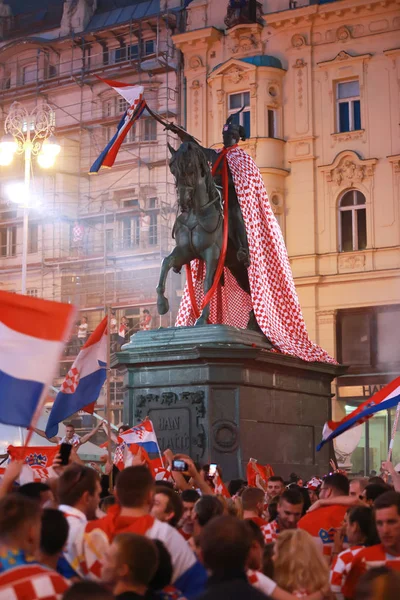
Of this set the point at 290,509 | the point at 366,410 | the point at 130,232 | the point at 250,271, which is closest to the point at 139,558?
the point at 290,509

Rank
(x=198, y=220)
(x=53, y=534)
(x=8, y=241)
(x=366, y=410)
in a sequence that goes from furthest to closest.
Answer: (x=8, y=241), (x=198, y=220), (x=366, y=410), (x=53, y=534)

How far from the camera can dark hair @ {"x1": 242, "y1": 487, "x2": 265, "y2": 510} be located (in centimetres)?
732

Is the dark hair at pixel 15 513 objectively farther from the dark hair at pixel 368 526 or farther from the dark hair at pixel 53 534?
Result: the dark hair at pixel 368 526

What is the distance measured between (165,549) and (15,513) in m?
0.67

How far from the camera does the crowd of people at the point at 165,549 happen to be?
3.99m

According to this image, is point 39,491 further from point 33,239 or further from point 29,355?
point 33,239

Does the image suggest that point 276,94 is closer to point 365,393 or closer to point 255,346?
point 365,393

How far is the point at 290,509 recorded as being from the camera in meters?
7.06

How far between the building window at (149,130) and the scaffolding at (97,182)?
37 mm

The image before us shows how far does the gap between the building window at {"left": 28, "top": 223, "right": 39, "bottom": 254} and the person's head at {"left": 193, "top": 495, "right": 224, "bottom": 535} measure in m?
36.3

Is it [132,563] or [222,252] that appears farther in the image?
[222,252]

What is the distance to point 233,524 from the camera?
4105mm

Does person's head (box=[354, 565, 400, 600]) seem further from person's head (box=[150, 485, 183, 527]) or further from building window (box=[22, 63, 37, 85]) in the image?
building window (box=[22, 63, 37, 85])

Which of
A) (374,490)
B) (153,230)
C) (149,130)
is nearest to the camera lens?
(374,490)
